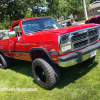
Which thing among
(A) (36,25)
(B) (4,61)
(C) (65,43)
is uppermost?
(A) (36,25)

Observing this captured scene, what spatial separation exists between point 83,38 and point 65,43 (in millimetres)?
600

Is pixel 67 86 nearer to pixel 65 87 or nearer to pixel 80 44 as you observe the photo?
pixel 65 87

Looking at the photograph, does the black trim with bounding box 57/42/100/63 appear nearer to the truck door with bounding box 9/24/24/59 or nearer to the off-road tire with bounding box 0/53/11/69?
the truck door with bounding box 9/24/24/59

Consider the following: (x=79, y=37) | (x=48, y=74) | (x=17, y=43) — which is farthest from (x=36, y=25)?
(x=48, y=74)

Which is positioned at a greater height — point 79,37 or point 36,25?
point 36,25

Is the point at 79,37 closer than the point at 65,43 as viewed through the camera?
No

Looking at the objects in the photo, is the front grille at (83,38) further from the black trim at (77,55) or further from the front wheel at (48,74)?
the front wheel at (48,74)

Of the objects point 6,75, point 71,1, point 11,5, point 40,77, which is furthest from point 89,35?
point 71,1

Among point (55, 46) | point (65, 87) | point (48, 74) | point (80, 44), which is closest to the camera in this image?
point (55, 46)

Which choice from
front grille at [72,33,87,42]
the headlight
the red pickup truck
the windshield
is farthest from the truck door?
front grille at [72,33,87,42]

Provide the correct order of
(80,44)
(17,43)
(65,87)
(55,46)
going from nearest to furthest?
(55,46) → (80,44) → (65,87) → (17,43)

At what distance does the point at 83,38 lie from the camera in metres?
3.04

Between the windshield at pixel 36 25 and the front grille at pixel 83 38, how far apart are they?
1495 millimetres

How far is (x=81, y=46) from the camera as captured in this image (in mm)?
3031
